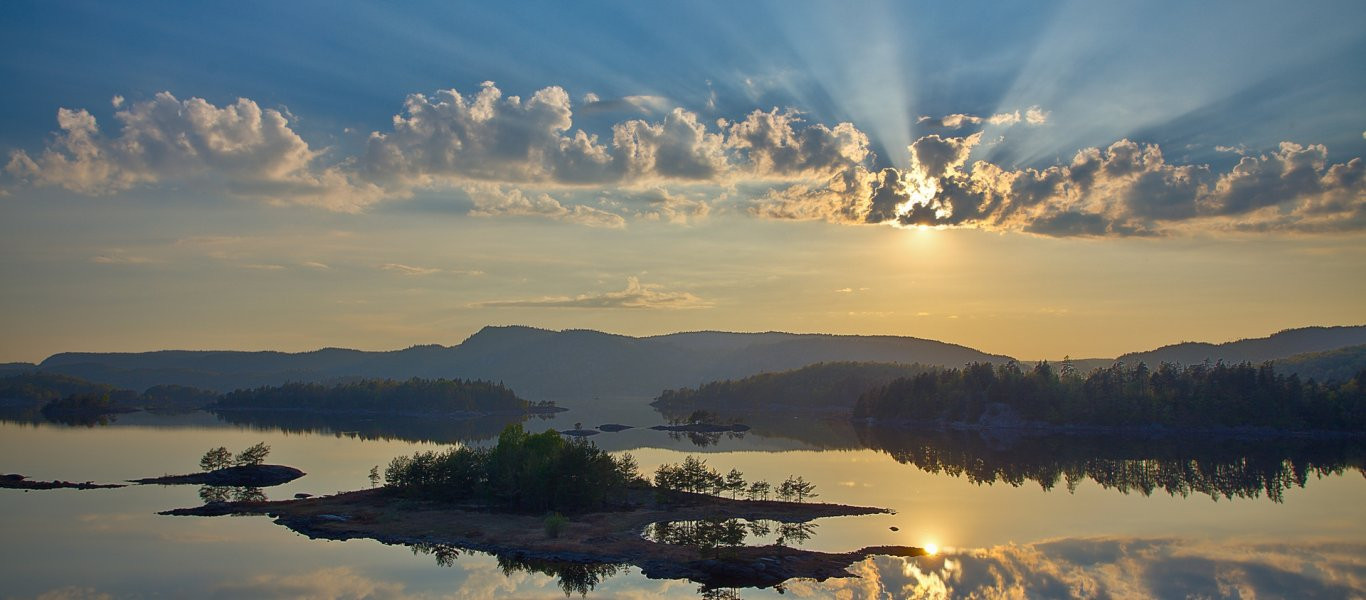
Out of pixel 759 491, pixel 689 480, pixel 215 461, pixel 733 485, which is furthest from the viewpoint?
pixel 215 461

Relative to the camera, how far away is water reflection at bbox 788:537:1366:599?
50.3m

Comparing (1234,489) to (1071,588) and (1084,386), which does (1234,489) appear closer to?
(1071,588)

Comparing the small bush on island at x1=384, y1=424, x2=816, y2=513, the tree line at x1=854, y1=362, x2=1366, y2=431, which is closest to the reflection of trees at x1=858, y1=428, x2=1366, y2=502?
the tree line at x1=854, y1=362, x2=1366, y2=431

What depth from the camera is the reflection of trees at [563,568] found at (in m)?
52.2

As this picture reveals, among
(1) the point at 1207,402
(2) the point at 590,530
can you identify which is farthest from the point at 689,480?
(1) the point at 1207,402

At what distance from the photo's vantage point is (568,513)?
2881 inches

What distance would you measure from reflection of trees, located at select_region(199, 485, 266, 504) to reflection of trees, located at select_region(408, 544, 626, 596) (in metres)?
34.3

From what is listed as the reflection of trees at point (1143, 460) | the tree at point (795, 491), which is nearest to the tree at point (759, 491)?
the tree at point (795, 491)

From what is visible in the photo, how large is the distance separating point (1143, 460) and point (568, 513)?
87.9 metres

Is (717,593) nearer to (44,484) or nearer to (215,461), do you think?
(215,461)

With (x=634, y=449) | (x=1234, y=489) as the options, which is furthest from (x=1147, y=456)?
(x=634, y=449)

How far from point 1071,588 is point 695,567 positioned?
70.3 feet

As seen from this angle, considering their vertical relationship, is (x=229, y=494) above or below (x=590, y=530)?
above

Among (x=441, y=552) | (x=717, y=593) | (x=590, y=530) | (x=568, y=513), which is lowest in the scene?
(x=717, y=593)
